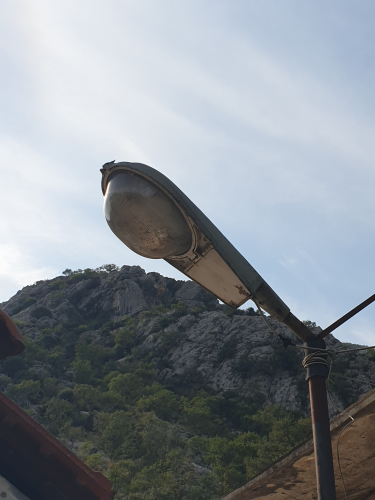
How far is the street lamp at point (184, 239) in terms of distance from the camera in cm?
190

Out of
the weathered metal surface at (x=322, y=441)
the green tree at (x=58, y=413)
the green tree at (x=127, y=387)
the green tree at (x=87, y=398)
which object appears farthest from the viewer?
the green tree at (x=127, y=387)

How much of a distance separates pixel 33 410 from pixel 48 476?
130ft

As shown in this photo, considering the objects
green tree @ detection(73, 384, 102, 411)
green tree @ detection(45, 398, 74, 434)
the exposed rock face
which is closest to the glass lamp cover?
green tree @ detection(45, 398, 74, 434)

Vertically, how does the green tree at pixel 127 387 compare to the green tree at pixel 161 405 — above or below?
above

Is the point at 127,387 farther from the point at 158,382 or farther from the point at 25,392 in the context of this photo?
the point at 25,392

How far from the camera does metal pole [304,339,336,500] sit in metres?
1.87

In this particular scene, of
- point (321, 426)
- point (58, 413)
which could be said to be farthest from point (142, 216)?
point (58, 413)

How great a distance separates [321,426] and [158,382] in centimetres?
5083

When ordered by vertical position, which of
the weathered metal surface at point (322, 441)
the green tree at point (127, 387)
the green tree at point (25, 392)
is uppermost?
the green tree at point (25, 392)

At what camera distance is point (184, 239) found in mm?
1984

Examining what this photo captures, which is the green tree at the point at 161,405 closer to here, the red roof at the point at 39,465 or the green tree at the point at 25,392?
the green tree at the point at 25,392

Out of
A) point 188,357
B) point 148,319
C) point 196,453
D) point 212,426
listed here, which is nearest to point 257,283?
point 196,453

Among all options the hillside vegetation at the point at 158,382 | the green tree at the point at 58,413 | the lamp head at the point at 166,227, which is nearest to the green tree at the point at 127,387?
the hillside vegetation at the point at 158,382

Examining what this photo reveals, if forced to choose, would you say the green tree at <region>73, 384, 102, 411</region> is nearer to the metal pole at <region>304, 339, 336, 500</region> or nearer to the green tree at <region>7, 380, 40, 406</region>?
the green tree at <region>7, 380, 40, 406</region>
